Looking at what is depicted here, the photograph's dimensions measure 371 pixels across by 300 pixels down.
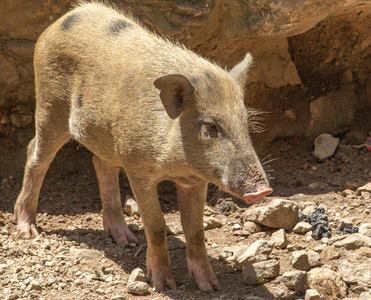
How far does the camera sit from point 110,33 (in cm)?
513

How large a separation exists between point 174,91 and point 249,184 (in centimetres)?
89

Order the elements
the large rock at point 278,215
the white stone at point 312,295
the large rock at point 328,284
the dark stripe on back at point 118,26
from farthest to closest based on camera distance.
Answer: the large rock at point 278,215, the dark stripe on back at point 118,26, the large rock at point 328,284, the white stone at point 312,295

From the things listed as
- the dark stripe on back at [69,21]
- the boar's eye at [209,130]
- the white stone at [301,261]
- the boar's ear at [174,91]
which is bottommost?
the white stone at [301,261]

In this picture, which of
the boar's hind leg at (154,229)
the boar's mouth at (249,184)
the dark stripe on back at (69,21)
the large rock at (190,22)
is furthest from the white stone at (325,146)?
the dark stripe on back at (69,21)

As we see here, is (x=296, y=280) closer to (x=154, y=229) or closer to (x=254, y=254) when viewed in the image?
(x=254, y=254)

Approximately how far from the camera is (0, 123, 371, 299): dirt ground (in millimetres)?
4625

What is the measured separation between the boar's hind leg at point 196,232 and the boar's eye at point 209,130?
0.76 m

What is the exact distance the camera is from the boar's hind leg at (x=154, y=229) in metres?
4.62

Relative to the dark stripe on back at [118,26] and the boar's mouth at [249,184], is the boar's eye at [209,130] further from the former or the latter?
the dark stripe on back at [118,26]

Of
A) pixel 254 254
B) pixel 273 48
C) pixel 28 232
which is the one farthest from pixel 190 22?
pixel 28 232

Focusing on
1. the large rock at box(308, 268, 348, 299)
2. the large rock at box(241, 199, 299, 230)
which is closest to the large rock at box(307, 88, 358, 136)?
the large rock at box(241, 199, 299, 230)

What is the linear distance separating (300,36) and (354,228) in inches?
116

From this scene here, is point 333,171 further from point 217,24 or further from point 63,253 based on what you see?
point 63,253

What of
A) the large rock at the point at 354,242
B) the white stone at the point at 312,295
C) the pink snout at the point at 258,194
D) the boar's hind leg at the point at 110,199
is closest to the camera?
the pink snout at the point at 258,194
